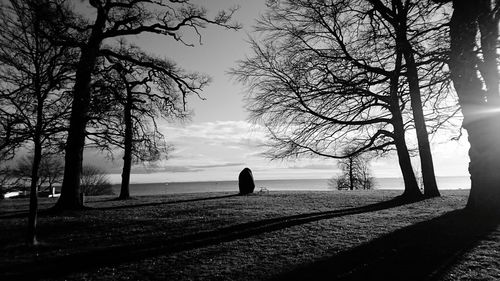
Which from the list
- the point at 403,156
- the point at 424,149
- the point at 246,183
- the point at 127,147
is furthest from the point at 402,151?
the point at 127,147

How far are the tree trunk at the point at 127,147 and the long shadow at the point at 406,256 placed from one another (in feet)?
49.9

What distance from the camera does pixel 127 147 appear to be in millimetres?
20812

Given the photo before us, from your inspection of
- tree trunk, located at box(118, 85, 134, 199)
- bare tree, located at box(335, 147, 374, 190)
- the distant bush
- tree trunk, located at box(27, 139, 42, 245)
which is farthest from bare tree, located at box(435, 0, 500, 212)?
the distant bush

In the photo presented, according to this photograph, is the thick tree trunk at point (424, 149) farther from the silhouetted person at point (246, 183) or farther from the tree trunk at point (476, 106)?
the silhouetted person at point (246, 183)

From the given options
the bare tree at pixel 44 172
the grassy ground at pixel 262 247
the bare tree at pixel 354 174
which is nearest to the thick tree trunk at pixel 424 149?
the grassy ground at pixel 262 247

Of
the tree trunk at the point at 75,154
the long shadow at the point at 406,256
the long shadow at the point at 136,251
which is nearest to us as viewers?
A: the long shadow at the point at 406,256

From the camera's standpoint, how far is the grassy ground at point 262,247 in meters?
6.11

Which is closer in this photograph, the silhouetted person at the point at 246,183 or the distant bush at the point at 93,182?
the silhouetted person at the point at 246,183

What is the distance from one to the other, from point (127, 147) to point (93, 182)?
57.2 m

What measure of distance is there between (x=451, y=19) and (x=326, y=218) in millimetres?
7741

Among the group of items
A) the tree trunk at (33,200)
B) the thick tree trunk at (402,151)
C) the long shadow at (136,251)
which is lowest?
the long shadow at (136,251)

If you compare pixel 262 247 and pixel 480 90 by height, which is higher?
pixel 480 90

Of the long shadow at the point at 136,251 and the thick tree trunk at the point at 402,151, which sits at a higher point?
the thick tree trunk at the point at 402,151

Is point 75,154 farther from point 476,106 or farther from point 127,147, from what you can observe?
point 476,106
